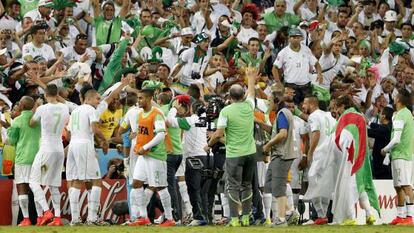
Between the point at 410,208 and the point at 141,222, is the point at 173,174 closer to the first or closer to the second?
the point at 141,222

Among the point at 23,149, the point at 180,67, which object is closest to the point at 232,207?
the point at 23,149

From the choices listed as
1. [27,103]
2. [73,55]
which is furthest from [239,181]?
[73,55]

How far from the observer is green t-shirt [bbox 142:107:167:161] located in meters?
27.2

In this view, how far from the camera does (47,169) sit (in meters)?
27.6

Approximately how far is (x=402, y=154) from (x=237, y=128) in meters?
4.19

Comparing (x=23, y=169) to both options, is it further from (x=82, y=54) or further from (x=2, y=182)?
(x=82, y=54)

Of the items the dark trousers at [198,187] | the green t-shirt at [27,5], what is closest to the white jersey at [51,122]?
the dark trousers at [198,187]

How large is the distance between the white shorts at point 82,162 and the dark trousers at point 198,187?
2077 millimetres

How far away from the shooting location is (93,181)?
2769 cm

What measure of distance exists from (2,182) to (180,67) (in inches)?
248

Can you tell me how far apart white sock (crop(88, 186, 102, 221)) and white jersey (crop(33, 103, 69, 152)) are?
1003 millimetres

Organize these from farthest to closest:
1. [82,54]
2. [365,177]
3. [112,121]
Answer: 1. [82,54]
2. [112,121]
3. [365,177]

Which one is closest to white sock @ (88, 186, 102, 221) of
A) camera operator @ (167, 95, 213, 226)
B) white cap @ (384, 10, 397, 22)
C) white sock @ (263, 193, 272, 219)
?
camera operator @ (167, 95, 213, 226)

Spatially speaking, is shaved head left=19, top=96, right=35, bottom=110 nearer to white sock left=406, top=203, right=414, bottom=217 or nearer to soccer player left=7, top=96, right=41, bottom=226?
soccer player left=7, top=96, right=41, bottom=226
